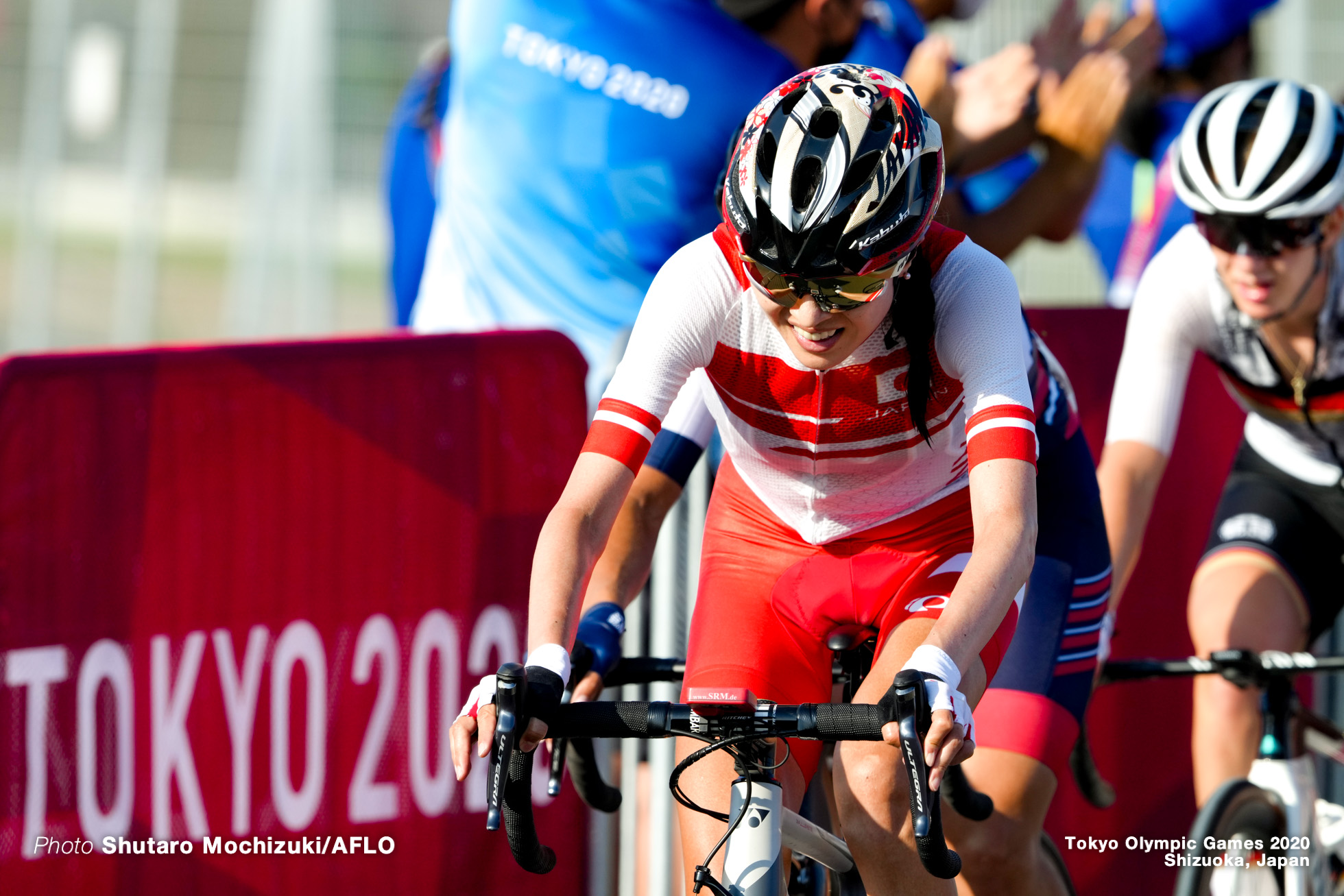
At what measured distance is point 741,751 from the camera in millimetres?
2719

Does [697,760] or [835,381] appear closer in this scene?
Answer: [697,760]

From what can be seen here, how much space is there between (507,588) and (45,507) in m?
1.30

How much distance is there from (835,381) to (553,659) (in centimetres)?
79

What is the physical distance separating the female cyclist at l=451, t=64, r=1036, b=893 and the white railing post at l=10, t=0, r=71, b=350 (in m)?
8.56

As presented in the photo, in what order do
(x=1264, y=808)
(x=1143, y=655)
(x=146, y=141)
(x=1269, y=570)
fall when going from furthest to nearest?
(x=146, y=141) < (x=1143, y=655) < (x=1269, y=570) < (x=1264, y=808)

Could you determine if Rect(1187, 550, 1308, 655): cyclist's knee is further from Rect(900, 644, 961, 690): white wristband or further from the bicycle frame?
Rect(900, 644, 961, 690): white wristband

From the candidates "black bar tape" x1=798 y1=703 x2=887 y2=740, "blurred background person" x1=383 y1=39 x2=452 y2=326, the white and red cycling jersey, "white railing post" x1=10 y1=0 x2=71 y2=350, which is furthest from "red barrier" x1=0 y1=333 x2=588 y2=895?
"white railing post" x1=10 y1=0 x2=71 y2=350

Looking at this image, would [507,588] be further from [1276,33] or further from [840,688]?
[1276,33]

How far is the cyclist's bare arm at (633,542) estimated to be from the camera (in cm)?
342

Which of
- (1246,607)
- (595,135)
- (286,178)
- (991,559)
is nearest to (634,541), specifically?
(991,559)

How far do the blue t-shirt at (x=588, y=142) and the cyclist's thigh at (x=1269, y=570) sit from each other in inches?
76.1

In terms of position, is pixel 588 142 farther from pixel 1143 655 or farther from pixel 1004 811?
pixel 1004 811

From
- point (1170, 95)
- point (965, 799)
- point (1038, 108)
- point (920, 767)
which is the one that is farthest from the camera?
point (1170, 95)

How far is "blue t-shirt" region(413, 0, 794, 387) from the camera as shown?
207 inches
